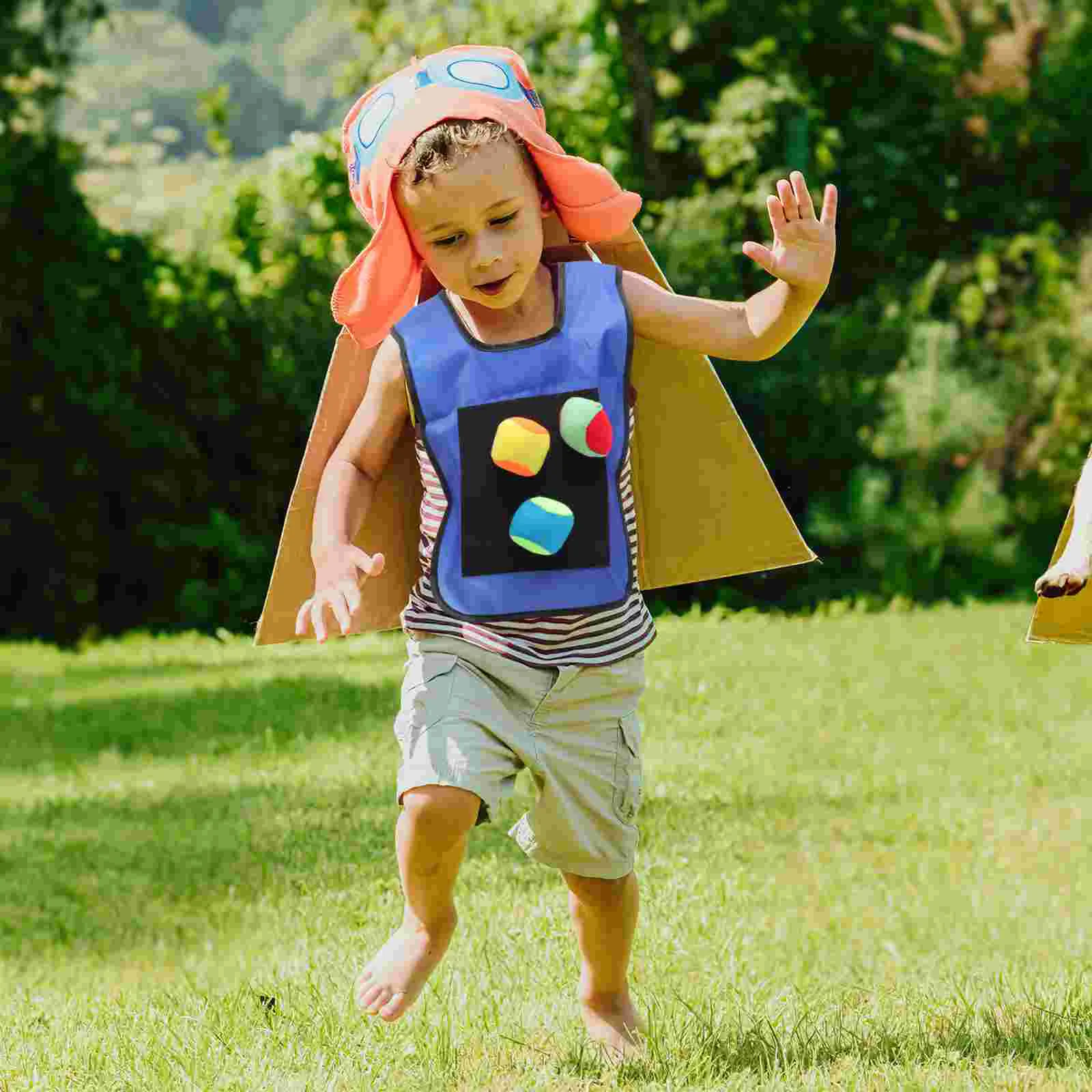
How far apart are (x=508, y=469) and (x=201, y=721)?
456cm

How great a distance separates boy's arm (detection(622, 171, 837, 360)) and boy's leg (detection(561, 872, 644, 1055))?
3.28ft

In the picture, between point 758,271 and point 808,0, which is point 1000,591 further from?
point 808,0

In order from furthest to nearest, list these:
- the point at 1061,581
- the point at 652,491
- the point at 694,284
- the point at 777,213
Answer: the point at 694,284 → the point at 652,491 → the point at 777,213 → the point at 1061,581

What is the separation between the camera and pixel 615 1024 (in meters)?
3.47

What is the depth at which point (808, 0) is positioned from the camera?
12289 mm

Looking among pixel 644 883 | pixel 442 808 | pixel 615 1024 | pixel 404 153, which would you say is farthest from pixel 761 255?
pixel 644 883

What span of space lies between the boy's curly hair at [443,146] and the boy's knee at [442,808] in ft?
3.37

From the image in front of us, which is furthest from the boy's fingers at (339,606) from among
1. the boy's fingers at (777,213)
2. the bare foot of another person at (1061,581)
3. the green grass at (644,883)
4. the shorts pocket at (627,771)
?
the bare foot of another person at (1061,581)

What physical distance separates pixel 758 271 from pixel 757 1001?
26.1 ft

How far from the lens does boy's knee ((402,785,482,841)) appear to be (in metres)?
3.09

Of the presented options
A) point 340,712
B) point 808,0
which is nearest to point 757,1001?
point 340,712

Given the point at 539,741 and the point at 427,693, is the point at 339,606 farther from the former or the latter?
the point at 539,741

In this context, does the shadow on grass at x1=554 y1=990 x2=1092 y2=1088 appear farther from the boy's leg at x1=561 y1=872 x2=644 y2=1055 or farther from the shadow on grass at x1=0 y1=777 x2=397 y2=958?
the shadow on grass at x1=0 y1=777 x2=397 y2=958

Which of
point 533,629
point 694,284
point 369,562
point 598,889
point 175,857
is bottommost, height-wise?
point 175,857
